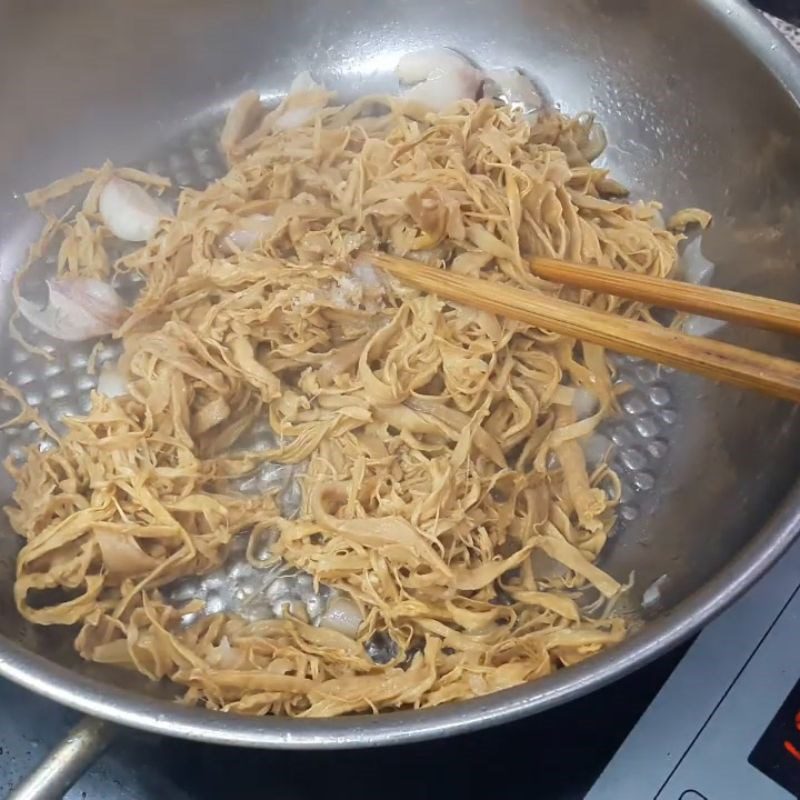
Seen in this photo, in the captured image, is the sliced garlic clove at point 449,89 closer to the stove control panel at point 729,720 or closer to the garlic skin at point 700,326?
the garlic skin at point 700,326

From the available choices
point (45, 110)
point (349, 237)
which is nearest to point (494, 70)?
point (349, 237)

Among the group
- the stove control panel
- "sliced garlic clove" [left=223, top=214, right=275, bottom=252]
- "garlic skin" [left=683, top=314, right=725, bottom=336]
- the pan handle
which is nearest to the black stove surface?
the stove control panel

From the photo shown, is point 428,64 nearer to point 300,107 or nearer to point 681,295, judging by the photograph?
point 300,107

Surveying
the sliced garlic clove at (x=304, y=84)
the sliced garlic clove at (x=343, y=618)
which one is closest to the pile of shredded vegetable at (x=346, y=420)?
the sliced garlic clove at (x=343, y=618)

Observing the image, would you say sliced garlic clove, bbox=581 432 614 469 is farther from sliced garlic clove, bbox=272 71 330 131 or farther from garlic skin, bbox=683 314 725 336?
sliced garlic clove, bbox=272 71 330 131

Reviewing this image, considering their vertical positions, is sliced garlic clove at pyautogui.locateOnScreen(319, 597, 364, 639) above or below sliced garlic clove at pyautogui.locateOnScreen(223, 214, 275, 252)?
below

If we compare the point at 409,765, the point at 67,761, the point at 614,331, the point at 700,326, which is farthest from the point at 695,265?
the point at 67,761

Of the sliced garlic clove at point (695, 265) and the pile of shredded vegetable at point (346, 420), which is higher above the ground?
the sliced garlic clove at point (695, 265)

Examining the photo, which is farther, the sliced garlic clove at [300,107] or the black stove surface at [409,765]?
the sliced garlic clove at [300,107]
